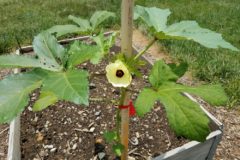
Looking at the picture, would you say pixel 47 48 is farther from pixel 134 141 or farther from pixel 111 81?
pixel 134 141

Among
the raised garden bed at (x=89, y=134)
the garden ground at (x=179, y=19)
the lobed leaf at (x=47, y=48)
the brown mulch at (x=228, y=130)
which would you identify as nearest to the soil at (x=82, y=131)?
the raised garden bed at (x=89, y=134)

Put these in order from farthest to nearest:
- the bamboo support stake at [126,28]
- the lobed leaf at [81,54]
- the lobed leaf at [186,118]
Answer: the bamboo support stake at [126,28]
the lobed leaf at [81,54]
the lobed leaf at [186,118]

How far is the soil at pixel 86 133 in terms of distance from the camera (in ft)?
6.57

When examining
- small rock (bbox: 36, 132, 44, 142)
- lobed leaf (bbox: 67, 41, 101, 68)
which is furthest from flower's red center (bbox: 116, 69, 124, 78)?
small rock (bbox: 36, 132, 44, 142)

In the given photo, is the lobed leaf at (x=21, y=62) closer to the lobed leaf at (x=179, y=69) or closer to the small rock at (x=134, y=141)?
the lobed leaf at (x=179, y=69)

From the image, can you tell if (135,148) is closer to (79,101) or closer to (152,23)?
(152,23)

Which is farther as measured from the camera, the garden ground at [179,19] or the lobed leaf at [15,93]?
the garden ground at [179,19]

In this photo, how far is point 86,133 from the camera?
2.12 metres

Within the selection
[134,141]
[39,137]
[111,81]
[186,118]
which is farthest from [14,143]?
[186,118]

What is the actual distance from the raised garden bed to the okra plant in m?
0.63

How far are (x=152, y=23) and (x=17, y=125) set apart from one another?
3.77ft

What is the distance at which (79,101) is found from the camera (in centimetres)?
91

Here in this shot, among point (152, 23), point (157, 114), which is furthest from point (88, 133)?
point (152, 23)

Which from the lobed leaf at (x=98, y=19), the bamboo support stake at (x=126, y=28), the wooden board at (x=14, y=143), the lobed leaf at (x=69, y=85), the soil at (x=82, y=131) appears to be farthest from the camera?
the soil at (x=82, y=131)
